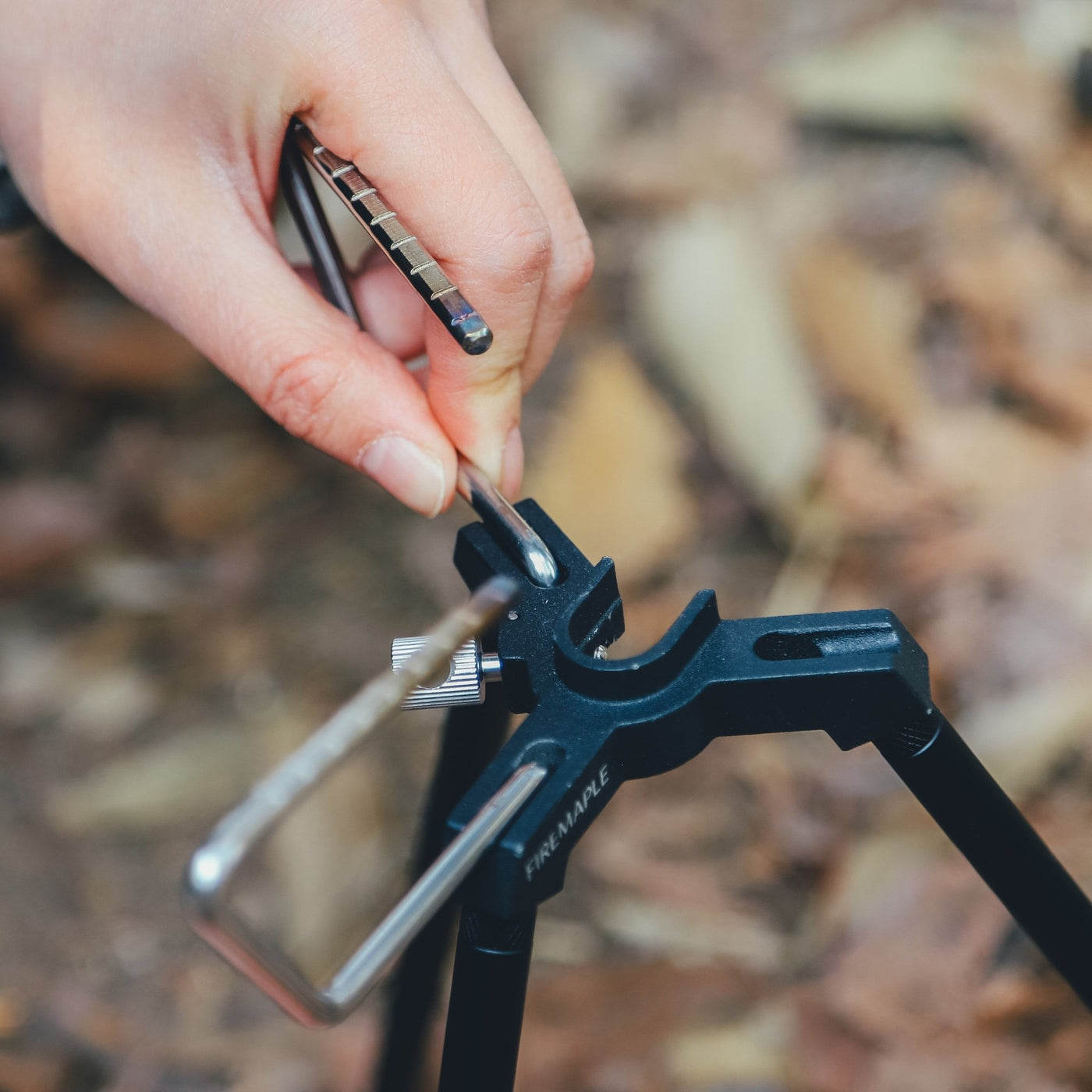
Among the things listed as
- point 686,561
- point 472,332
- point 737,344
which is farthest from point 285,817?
point 737,344

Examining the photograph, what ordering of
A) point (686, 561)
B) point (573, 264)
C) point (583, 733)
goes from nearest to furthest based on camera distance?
point (583, 733) < point (573, 264) < point (686, 561)

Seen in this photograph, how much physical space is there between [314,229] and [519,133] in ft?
0.46

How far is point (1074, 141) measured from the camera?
1.45 m

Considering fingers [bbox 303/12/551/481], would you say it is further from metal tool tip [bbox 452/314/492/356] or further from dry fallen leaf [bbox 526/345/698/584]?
dry fallen leaf [bbox 526/345/698/584]

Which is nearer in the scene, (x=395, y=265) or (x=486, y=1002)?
(x=486, y=1002)

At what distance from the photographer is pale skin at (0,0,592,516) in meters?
0.59

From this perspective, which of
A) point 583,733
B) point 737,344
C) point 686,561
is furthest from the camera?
point 737,344

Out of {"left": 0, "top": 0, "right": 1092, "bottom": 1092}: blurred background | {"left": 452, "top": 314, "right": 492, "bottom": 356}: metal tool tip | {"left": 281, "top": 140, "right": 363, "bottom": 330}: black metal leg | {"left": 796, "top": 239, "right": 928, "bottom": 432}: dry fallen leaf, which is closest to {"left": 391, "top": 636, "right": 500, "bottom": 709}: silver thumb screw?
{"left": 452, "top": 314, "right": 492, "bottom": 356}: metal tool tip

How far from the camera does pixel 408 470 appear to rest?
0.65 m

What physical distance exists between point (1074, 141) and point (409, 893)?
1.48 meters

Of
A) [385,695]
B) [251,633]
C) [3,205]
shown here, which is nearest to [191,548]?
[251,633]

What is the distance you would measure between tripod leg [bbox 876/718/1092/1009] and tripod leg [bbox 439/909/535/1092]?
0.19m

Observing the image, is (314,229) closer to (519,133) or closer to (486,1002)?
(519,133)

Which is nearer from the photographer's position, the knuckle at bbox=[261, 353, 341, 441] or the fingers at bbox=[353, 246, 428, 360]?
the knuckle at bbox=[261, 353, 341, 441]
